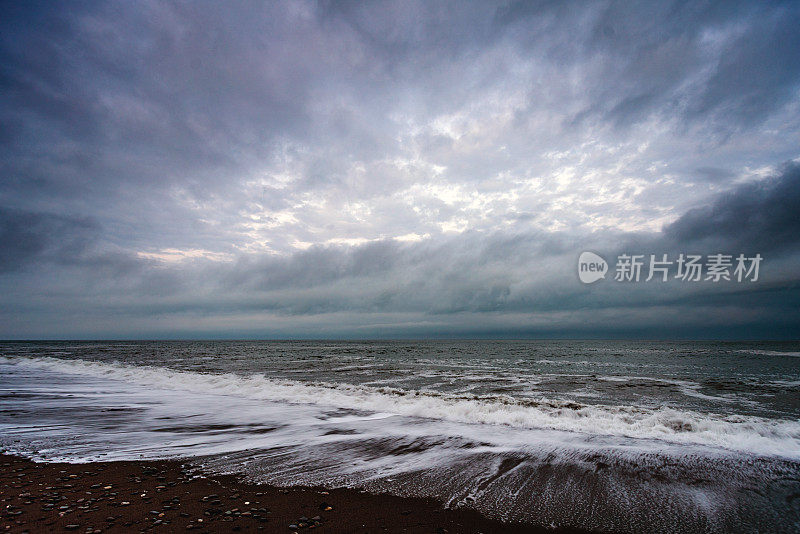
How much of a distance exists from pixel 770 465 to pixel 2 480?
15222 millimetres

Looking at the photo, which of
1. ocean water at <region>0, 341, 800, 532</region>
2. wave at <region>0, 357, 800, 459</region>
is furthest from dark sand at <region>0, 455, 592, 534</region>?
wave at <region>0, 357, 800, 459</region>

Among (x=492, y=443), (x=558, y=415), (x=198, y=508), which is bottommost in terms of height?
(x=558, y=415)

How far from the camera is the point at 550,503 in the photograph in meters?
5.59

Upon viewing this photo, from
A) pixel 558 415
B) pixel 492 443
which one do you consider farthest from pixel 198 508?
pixel 558 415

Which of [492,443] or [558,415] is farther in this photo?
[558,415]

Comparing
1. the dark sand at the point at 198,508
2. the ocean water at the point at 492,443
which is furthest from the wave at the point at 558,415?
the dark sand at the point at 198,508

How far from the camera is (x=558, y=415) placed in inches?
484

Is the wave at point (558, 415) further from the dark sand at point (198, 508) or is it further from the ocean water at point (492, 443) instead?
the dark sand at point (198, 508)

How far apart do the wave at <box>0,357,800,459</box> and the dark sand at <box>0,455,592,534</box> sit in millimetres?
6944

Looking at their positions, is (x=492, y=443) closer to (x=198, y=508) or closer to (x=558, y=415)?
(x=558, y=415)

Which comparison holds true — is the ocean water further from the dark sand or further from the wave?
the dark sand

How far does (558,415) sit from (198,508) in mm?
11339

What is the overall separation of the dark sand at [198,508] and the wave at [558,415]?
22.8 ft

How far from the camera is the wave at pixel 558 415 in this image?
9.59m
